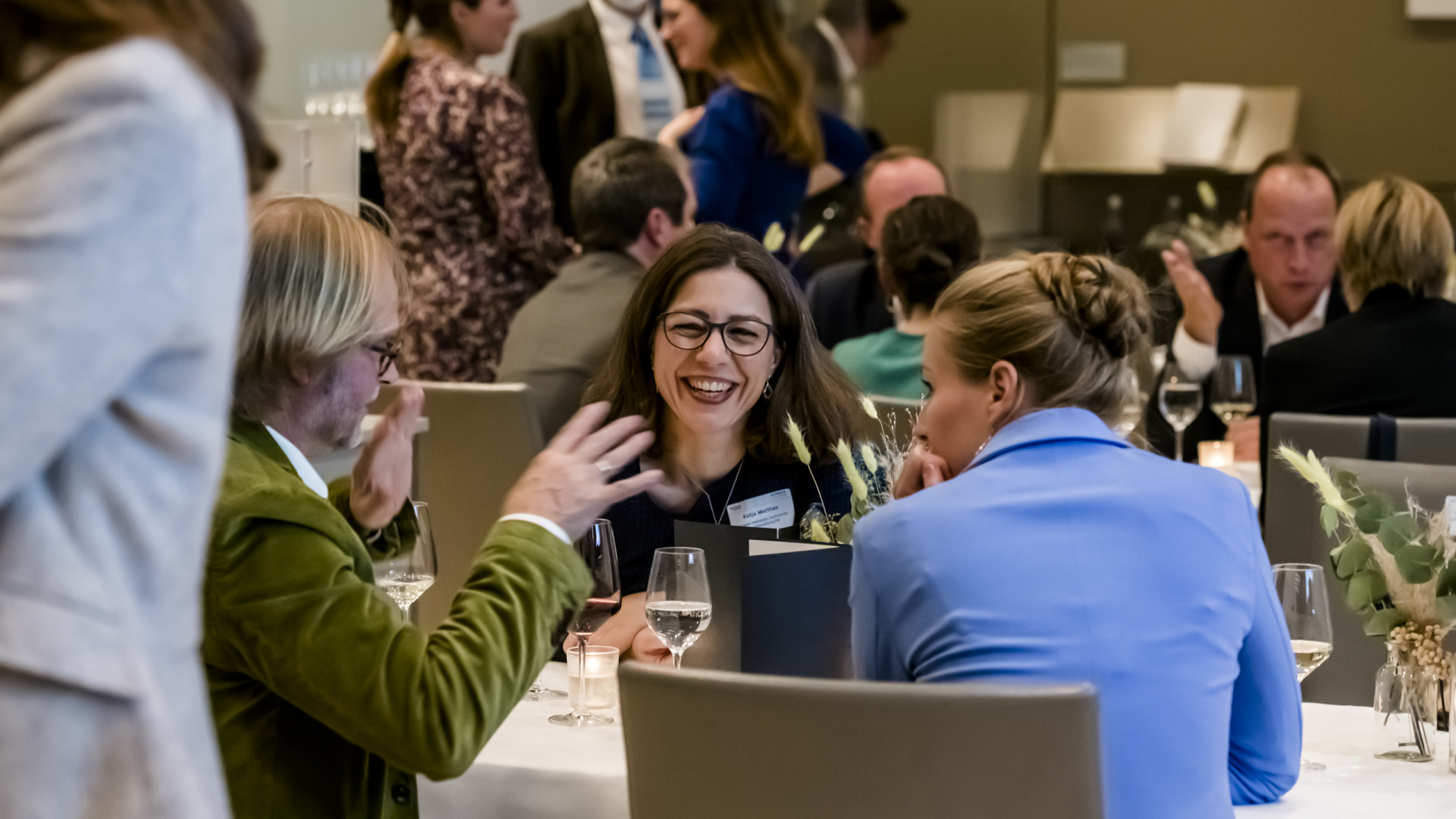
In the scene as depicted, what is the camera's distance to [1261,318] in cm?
418

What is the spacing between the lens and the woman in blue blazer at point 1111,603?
1370mm

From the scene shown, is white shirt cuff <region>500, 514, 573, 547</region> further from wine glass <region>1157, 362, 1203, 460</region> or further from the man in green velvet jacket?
wine glass <region>1157, 362, 1203, 460</region>

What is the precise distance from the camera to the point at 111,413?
0.80 meters

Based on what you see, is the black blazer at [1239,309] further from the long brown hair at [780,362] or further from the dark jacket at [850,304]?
the long brown hair at [780,362]

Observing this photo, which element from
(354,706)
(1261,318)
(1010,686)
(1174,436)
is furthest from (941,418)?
(1261,318)

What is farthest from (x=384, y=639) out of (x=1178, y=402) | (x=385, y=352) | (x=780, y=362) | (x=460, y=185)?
(x=460, y=185)

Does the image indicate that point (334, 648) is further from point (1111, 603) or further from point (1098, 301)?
point (1098, 301)

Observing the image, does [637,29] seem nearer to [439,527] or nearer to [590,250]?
[590,250]

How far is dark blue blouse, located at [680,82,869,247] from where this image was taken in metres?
4.40

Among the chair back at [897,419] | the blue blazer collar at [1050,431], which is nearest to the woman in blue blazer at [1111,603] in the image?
the blue blazer collar at [1050,431]

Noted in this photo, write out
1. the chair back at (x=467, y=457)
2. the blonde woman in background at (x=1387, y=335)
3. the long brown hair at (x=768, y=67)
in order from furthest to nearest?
the long brown hair at (x=768, y=67) → the blonde woman in background at (x=1387, y=335) → the chair back at (x=467, y=457)

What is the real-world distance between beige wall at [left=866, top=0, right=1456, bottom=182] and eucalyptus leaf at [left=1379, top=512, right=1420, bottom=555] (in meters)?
6.21

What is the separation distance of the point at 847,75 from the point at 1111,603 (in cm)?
621

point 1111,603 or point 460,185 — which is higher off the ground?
point 460,185
